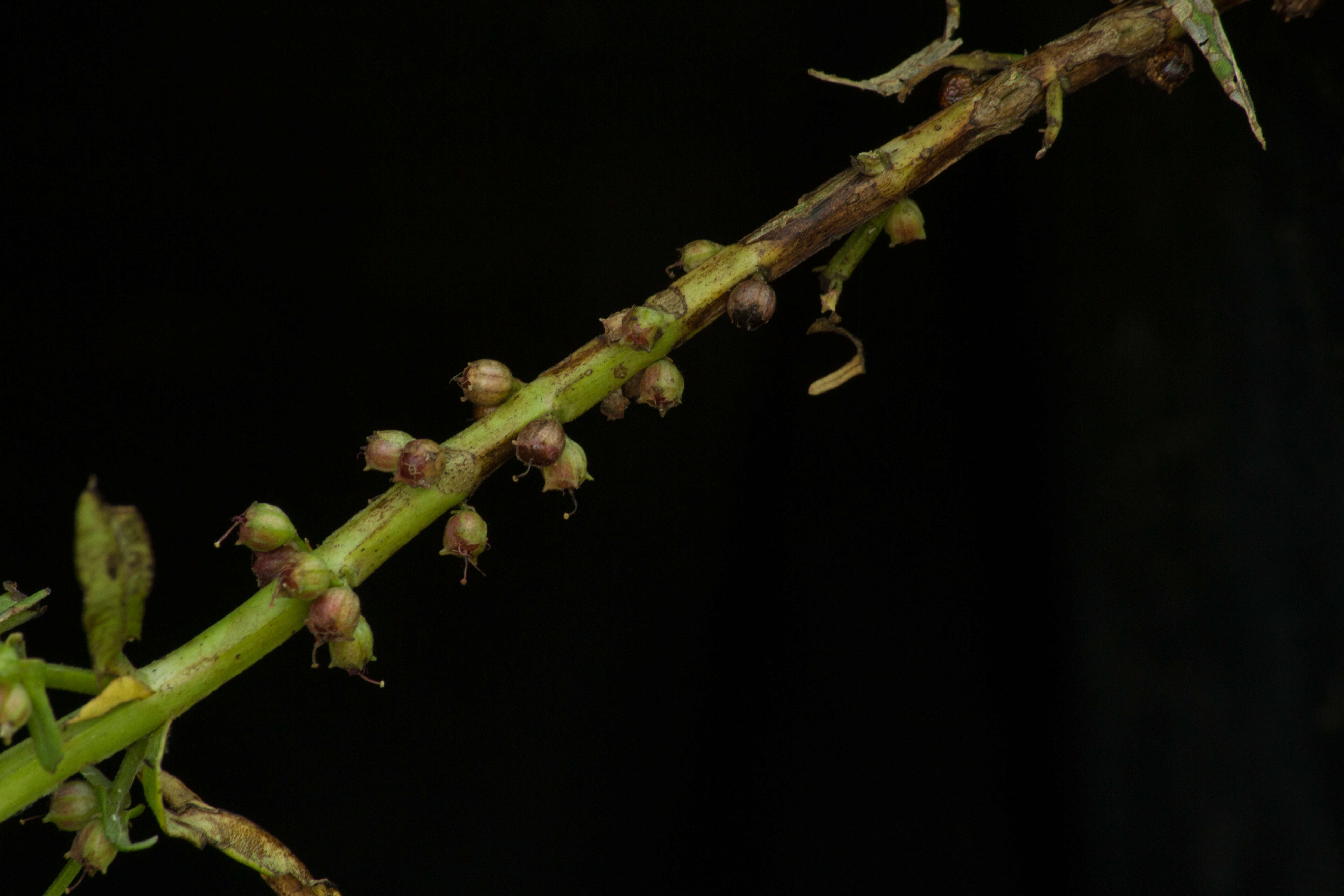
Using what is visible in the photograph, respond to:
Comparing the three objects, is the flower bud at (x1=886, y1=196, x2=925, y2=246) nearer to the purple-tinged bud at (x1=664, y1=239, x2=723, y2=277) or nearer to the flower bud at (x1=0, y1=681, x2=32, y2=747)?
the purple-tinged bud at (x1=664, y1=239, x2=723, y2=277)

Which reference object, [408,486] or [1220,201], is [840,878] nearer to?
[1220,201]

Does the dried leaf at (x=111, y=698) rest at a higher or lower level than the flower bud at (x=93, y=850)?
higher

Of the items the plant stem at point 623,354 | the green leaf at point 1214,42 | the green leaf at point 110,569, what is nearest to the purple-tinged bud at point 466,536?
the plant stem at point 623,354

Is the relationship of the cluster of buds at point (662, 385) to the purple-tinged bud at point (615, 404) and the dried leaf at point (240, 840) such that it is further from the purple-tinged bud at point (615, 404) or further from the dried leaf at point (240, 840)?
the dried leaf at point (240, 840)

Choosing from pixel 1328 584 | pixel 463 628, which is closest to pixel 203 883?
pixel 463 628

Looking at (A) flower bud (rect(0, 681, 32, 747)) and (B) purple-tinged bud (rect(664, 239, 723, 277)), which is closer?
(A) flower bud (rect(0, 681, 32, 747))

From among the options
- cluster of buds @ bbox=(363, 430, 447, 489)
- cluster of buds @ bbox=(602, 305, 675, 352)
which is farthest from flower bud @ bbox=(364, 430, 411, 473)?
cluster of buds @ bbox=(602, 305, 675, 352)
